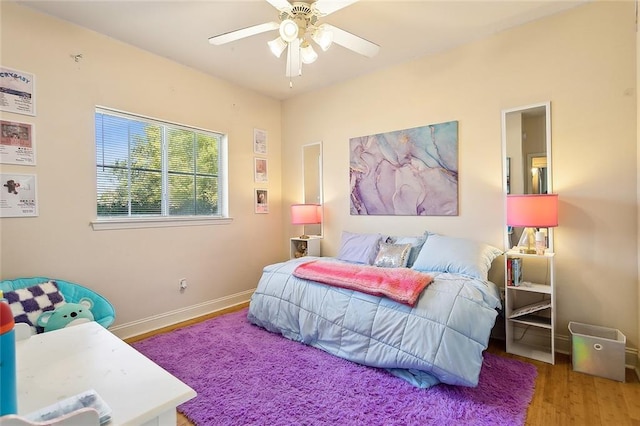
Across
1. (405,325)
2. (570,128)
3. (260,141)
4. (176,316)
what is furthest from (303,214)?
(570,128)

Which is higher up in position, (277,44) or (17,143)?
(277,44)

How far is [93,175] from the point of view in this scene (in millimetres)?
2740

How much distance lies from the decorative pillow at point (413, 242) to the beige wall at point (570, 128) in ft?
0.64

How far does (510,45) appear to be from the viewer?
2.74m

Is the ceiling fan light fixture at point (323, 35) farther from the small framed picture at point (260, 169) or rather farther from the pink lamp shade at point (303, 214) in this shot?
the small framed picture at point (260, 169)

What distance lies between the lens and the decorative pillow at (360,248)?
10.5 ft

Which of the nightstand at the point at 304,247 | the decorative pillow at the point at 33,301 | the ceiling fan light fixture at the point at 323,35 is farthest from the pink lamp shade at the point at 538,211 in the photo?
the decorative pillow at the point at 33,301

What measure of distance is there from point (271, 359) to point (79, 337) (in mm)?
1533

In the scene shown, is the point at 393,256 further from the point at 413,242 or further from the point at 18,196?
the point at 18,196

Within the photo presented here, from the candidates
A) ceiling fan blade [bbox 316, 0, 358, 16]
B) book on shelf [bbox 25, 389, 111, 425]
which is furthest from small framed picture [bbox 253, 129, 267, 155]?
book on shelf [bbox 25, 389, 111, 425]

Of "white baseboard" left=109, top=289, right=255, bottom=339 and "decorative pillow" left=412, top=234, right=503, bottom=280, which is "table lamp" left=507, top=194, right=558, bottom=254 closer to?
"decorative pillow" left=412, top=234, right=503, bottom=280

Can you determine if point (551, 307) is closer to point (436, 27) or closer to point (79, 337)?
point (436, 27)

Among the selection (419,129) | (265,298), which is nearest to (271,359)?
(265,298)

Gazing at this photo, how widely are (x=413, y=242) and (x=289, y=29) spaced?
2.14 meters
